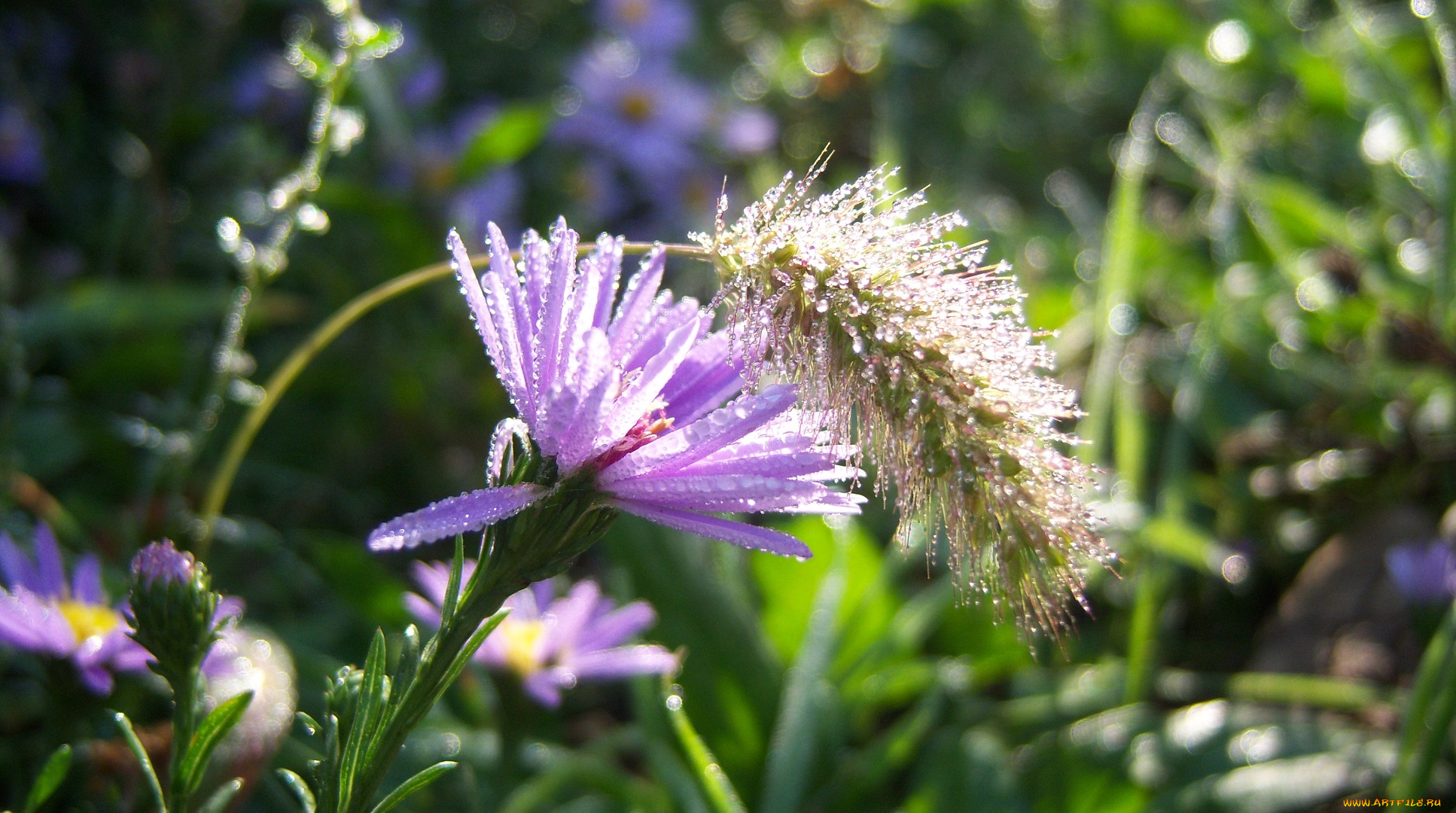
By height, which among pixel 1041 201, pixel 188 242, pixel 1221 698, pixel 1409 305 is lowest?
pixel 1221 698

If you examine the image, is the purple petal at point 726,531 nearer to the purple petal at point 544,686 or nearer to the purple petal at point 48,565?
the purple petal at point 544,686

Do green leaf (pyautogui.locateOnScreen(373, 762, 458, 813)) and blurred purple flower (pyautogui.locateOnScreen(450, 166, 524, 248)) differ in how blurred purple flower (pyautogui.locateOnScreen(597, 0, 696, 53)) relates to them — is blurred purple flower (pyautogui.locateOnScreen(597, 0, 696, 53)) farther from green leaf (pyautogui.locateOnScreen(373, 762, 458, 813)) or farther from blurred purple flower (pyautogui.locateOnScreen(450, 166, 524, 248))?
green leaf (pyautogui.locateOnScreen(373, 762, 458, 813))

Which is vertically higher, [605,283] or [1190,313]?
[1190,313]

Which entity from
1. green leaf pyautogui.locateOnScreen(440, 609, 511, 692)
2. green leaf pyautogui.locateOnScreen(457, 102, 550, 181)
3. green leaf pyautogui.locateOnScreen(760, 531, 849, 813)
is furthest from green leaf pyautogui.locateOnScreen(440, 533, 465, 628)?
green leaf pyautogui.locateOnScreen(457, 102, 550, 181)

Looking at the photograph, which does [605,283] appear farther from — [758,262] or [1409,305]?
[1409,305]

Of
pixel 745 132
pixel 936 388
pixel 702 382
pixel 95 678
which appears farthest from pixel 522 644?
pixel 745 132

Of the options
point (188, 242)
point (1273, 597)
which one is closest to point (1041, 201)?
point (1273, 597)
